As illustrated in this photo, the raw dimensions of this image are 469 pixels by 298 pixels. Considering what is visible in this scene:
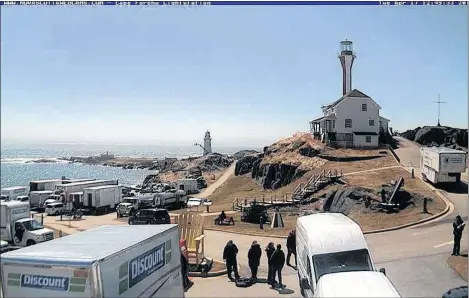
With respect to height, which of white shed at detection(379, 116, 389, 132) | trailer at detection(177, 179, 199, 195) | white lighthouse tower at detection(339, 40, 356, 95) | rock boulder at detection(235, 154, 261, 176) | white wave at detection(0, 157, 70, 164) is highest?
white lighthouse tower at detection(339, 40, 356, 95)

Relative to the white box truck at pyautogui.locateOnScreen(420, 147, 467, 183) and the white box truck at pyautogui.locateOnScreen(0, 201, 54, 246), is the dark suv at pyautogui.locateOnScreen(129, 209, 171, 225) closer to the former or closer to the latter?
the white box truck at pyautogui.locateOnScreen(0, 201, 54, 246)

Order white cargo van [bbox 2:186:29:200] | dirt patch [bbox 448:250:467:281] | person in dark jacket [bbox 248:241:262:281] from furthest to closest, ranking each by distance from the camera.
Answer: person in dark jacket [bbox 248:241:262:281] → dirt patch [bbox 448:250:467:281] → white cargo van [bbox 2:186:29:200]

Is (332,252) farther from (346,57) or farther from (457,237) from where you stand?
(346,57)

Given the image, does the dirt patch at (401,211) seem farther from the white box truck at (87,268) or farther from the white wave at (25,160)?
the white wave at (25,160)

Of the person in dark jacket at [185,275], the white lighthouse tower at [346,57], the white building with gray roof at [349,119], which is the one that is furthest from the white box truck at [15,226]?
the white lighthouse tower at [346,57]

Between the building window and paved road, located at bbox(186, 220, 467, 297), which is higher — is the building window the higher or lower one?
the higher one

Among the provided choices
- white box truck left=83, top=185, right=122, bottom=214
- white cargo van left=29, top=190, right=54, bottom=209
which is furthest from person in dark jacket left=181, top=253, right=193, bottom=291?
white cargo van left=29, top=190, right=54, bottom=209
